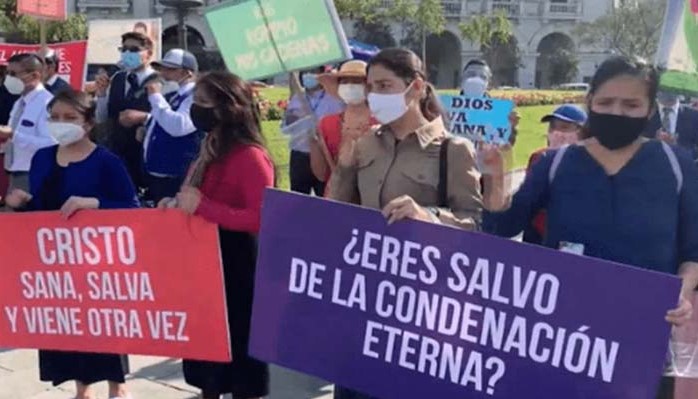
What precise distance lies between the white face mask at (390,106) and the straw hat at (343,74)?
6.12ft

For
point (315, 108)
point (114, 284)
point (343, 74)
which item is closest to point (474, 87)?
point (315, 108)

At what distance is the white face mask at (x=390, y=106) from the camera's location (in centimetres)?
278

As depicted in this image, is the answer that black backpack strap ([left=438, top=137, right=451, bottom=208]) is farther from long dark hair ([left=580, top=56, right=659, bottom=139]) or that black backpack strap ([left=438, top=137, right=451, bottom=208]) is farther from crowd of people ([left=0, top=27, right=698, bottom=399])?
long dark hair ([left=580, top=56, right=659, bottom=139])

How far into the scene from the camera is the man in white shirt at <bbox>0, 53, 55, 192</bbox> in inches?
219

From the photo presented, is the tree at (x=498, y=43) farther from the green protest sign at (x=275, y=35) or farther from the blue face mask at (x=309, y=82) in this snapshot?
the green protest sign at (x=275, y=35)

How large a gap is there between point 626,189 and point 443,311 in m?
0.66

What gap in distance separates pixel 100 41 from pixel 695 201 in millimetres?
8024

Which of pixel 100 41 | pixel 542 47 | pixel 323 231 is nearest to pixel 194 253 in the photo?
pixel 323 231

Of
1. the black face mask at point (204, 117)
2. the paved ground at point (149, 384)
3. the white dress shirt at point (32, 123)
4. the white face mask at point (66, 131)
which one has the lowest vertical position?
the paved ground at point (149, 384)

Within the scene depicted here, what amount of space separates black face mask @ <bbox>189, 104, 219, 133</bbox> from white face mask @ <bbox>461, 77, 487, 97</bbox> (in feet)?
12.2

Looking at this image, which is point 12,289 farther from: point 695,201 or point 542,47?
point 542,47

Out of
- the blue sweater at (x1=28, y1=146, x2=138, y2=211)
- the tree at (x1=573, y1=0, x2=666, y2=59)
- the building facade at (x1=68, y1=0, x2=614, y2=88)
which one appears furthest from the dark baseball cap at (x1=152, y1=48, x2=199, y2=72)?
the building facade at (x1=68, y1=0, x2=614, y2=88)

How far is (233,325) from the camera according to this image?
3.46 metres

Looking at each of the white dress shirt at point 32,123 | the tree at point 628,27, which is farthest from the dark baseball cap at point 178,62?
the tree at point 628,27
